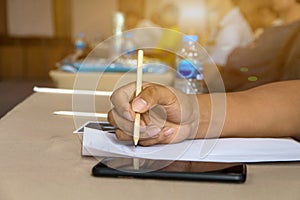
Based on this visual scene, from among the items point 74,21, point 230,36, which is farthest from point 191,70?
point 74,21

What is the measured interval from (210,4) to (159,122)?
12.5 feet

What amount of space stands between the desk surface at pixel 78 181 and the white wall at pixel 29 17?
390cm

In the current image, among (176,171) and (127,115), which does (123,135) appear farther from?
(176,171)

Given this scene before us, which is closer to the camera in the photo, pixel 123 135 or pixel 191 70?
pixel 123 135

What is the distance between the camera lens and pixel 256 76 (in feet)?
5.36

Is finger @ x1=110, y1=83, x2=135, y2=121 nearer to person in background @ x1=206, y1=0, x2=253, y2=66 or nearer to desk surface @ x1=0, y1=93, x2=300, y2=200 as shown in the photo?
desk surface @ x1=0, y1=93, x2=300, y2=200

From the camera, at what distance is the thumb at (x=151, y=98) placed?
0.60 meters

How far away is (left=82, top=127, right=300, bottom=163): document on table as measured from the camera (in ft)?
1.98

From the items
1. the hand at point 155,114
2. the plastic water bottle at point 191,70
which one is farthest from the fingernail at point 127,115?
the plastic water bottle at point 191,70

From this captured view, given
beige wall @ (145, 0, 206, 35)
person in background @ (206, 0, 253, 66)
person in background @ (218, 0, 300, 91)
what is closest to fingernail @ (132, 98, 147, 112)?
person in background @ (218, 0, 300, 91)

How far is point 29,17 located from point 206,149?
161 inches

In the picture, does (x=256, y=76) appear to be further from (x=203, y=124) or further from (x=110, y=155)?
(x=110, y=155)

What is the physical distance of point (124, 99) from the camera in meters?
0.64

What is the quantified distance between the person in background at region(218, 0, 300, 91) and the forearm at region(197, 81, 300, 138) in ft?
1.78
